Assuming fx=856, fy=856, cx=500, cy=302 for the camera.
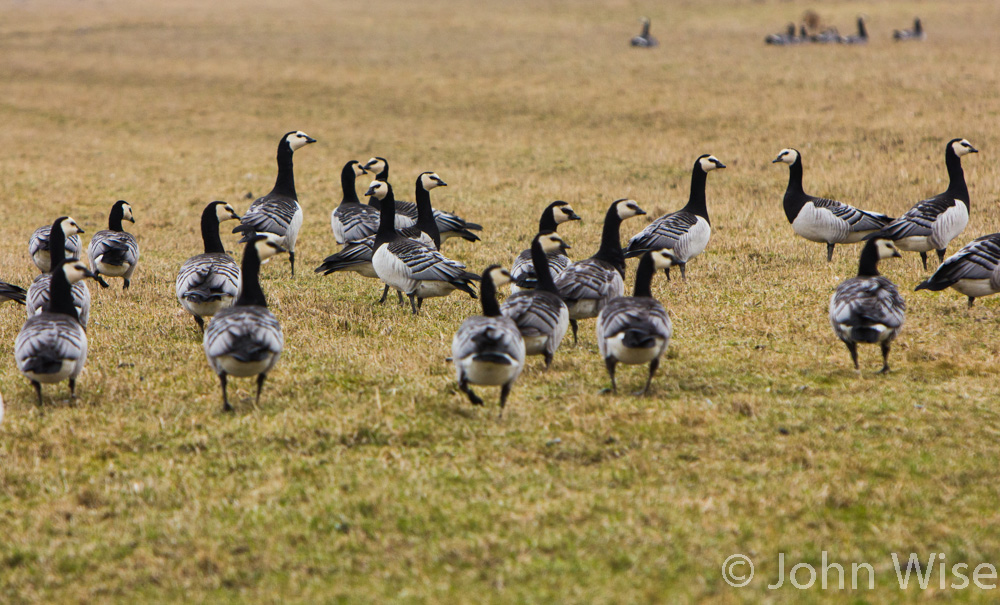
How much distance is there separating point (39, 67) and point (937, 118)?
4528 centimetres

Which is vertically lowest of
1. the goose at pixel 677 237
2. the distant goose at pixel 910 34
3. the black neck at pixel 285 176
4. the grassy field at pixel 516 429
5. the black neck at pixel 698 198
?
the grassy field at pixel 516 429

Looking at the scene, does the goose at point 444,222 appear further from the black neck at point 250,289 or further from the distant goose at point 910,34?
the distant goose at point 910,34

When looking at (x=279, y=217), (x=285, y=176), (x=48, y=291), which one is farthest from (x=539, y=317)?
(x=285, y=176)

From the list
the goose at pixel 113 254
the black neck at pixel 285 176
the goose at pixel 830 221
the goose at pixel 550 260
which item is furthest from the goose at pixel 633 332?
the black neck at pixel 285 176

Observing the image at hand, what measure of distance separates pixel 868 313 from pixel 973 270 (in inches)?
122

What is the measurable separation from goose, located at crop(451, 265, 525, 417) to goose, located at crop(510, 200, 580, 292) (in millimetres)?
2875

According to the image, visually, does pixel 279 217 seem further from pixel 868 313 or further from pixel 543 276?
pixel 868 313

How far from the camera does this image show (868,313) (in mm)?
9719

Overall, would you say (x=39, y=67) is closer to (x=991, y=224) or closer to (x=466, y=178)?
(x=466, y=178)

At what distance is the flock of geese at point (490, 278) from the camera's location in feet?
29.3

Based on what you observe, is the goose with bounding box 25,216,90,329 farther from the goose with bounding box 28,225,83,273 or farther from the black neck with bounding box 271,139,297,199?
the black neck with bounding box 271,139,297,199

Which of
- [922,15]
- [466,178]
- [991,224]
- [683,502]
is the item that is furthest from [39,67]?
[922,15]

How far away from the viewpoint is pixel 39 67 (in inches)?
1884

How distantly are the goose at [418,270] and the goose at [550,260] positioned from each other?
0.67 metres
